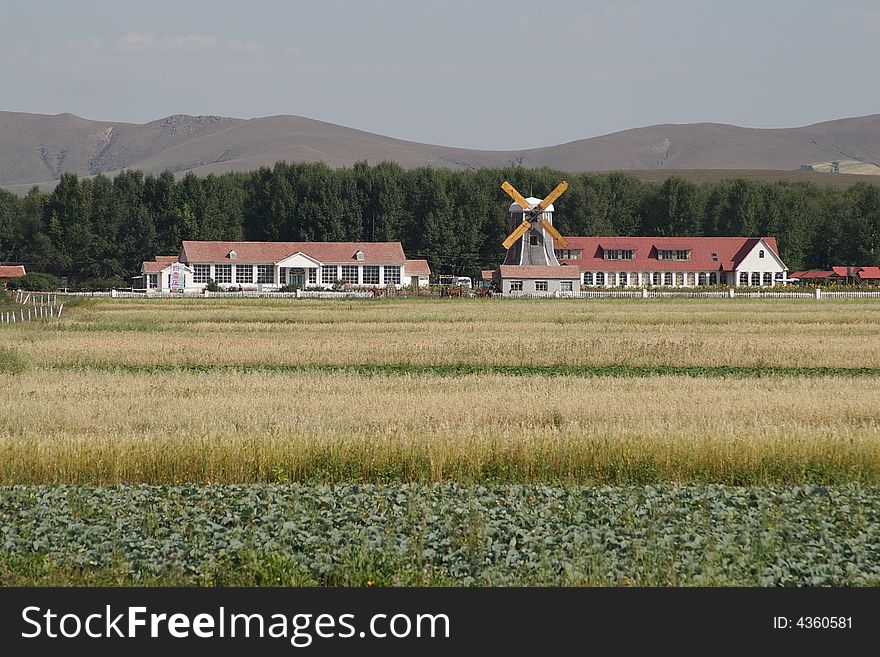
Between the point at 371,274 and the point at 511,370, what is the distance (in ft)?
219

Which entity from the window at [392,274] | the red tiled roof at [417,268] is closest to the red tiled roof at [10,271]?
the window at [392,274]

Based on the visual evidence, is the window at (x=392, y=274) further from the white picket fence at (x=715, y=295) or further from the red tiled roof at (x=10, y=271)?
the red tiled roof at (x=10, y=271)

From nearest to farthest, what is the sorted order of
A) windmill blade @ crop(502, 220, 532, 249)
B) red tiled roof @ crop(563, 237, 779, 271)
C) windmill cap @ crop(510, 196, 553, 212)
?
windmill blade @ crop(502, 220, 532, 249)
windmill cap @ crop(510, 196, 553, 212)
red tiled roof @ crop(563, 237, 779, 271)

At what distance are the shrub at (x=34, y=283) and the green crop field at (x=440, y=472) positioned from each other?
63.4 metres

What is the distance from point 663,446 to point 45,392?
13.3 metres

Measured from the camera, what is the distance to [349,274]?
310 feet

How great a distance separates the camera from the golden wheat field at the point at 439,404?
50.4ft

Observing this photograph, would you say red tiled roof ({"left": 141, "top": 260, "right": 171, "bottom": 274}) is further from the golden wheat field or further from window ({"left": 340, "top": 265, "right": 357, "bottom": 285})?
the golden wheat field

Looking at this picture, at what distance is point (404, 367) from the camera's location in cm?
2919

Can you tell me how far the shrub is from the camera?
89188 millimetres

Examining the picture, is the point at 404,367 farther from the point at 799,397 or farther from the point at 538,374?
the point at 799,397

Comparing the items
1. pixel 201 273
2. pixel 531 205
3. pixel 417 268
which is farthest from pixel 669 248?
pixel 201 273

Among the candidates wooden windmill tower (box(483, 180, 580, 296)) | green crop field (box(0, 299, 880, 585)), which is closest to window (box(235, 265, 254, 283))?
wooden windmill tower (box(483, 180, 580, 296))

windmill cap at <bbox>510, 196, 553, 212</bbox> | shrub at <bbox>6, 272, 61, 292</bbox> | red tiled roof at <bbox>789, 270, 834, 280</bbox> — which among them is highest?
windmill cap at <bbox>510, 196, 553, 212</bbox>
